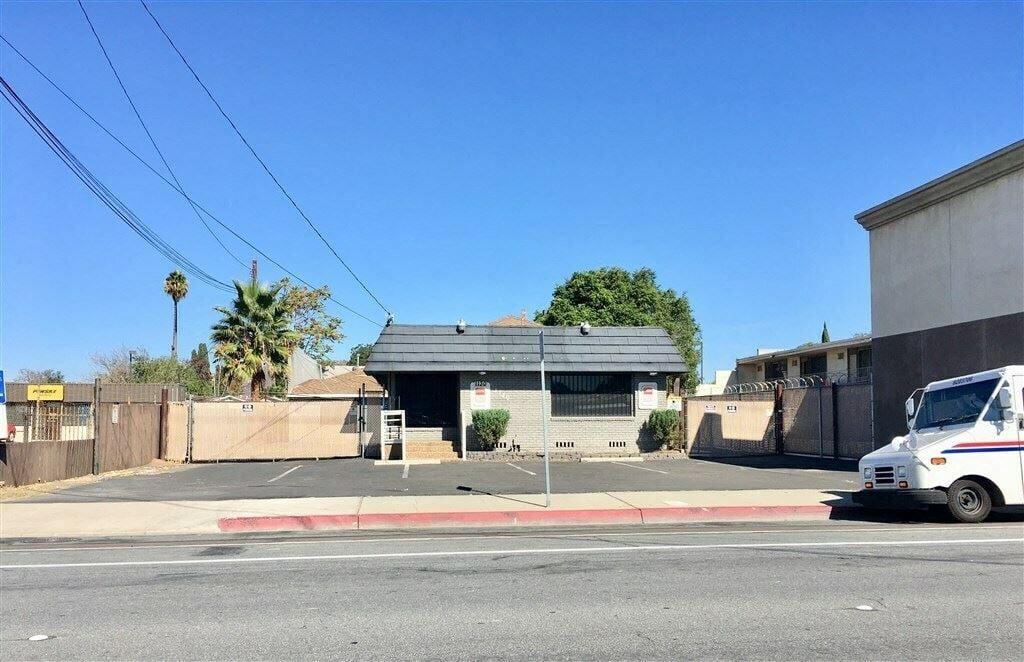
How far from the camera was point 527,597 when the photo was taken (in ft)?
23.7

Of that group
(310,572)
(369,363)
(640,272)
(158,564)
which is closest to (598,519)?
(310,572)

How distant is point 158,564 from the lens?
9.09 meters

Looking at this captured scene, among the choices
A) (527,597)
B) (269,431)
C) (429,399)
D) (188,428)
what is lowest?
(527,597)

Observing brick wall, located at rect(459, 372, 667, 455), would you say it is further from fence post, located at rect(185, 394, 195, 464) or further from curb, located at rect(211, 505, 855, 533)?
curb, located at rect(211, 505, 855, 533)

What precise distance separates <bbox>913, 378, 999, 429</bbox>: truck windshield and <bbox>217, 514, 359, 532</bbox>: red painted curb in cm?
953

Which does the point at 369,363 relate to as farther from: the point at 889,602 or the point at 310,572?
the point at 889,602

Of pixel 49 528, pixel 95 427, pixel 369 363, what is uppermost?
pixel 369 363

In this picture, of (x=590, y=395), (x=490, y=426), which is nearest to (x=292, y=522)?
(x=490, y=426)

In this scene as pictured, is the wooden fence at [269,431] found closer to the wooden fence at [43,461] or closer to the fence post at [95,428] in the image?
the fence post at [95,428]

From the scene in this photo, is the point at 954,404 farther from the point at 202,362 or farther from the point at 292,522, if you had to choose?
the point at 202,362

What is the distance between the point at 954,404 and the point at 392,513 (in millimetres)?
9257

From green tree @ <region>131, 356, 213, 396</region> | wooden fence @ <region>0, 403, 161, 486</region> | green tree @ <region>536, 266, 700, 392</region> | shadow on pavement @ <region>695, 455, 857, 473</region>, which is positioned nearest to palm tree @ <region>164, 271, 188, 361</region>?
green tree @ <region>131, 356, 213, 396</region>

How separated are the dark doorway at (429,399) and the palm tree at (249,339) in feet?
26.4

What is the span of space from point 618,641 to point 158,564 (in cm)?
591
